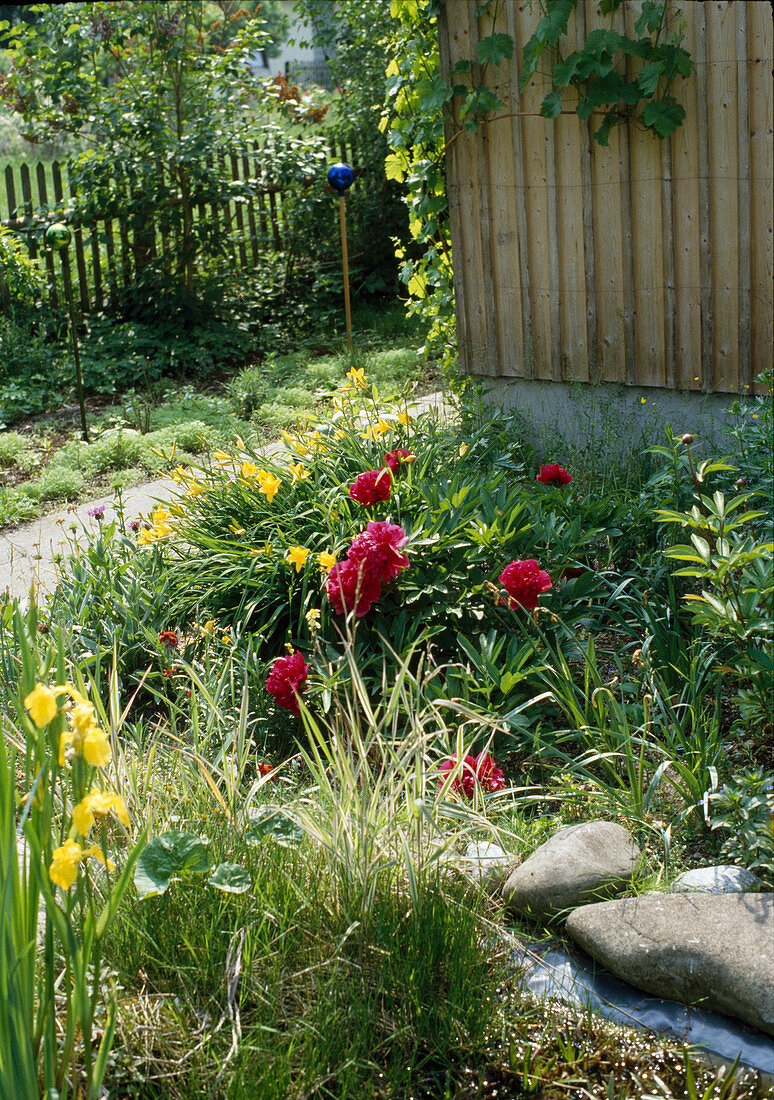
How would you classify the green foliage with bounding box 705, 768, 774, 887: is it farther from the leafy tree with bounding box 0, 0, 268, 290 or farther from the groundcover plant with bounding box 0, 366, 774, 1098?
the leafy tree with bounding box 0, 0, 268, 290

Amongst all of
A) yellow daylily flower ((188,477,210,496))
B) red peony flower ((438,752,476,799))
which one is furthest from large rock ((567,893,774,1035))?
yellow daylily flower ((188,477,210,496))

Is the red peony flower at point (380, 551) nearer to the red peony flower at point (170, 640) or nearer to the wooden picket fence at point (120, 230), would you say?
the red peony flower at point (170, 640)

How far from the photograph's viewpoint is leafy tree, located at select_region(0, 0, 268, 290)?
8680 mm

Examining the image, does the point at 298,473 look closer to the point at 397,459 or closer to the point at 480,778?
the point at 397,459

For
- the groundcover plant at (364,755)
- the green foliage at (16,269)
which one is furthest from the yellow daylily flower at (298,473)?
the green foliage at (16,269)

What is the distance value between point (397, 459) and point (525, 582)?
908 mm

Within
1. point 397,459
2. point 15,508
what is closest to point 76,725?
point 397,459

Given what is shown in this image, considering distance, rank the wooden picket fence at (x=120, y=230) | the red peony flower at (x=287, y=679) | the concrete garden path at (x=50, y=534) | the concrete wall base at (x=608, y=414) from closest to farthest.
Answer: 1. the red peony flower at (x=287, y=679)
2. the concrete garden path at (x=50, y=534)
3. the concrete wall base at (x=608, y=414)
4. the wooden picket fence at (x=120, y=230)

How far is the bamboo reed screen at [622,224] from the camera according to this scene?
403 cm

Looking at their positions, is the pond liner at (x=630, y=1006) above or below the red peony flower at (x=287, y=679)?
below

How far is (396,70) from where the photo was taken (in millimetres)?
5402

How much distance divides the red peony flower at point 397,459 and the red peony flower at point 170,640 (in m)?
0.91

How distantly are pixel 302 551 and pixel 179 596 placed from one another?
0.73 meters

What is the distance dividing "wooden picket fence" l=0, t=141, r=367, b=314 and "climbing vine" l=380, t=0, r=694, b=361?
3.87 m
